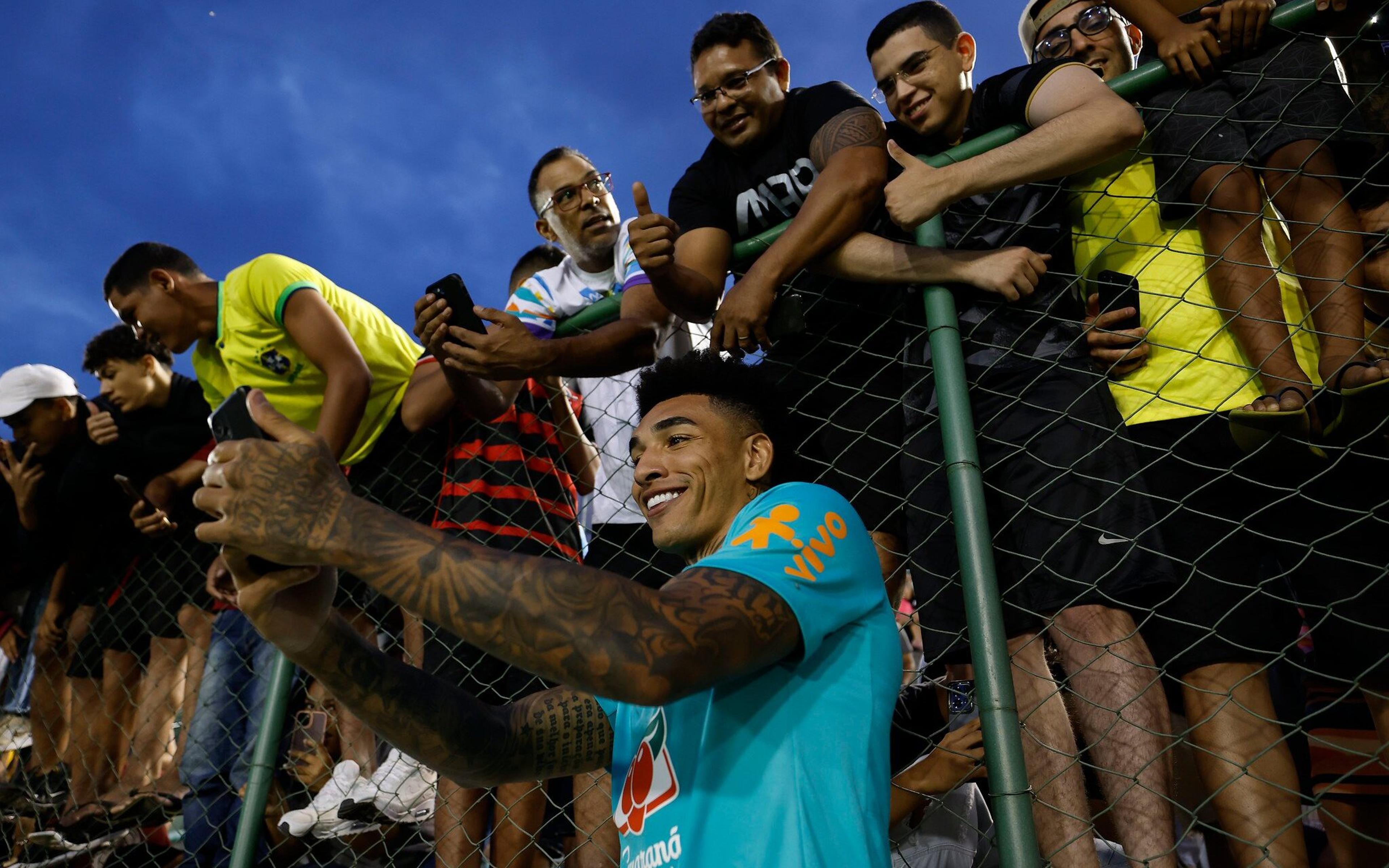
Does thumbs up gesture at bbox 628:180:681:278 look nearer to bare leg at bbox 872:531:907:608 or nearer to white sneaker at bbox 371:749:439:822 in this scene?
bare leg at bbox 872:531:907:608

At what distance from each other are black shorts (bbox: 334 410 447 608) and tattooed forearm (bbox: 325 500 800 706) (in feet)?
7.34

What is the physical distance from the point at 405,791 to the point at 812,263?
2.12m

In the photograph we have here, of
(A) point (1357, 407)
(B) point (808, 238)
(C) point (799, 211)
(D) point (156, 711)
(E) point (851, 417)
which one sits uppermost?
(C) point (799, 211)

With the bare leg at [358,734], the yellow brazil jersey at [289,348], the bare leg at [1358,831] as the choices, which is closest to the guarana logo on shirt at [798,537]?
the bare leg at [1358,831]

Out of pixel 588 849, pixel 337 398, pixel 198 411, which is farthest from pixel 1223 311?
pixel 198 411

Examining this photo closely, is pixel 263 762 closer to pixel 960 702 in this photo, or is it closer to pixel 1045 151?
pixel 960 702

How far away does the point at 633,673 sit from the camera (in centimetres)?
132

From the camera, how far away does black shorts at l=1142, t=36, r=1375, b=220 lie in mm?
2406

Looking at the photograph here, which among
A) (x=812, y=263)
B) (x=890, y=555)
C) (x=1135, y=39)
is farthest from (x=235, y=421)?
(x=1135, y=39)

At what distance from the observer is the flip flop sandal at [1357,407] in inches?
80.9

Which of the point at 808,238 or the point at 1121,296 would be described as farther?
the point at 808,238

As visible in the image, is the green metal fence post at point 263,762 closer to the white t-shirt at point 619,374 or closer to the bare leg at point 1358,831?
the white t-shirt at point 619,374

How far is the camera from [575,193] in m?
3.99

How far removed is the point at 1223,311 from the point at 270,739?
9.05 ft
